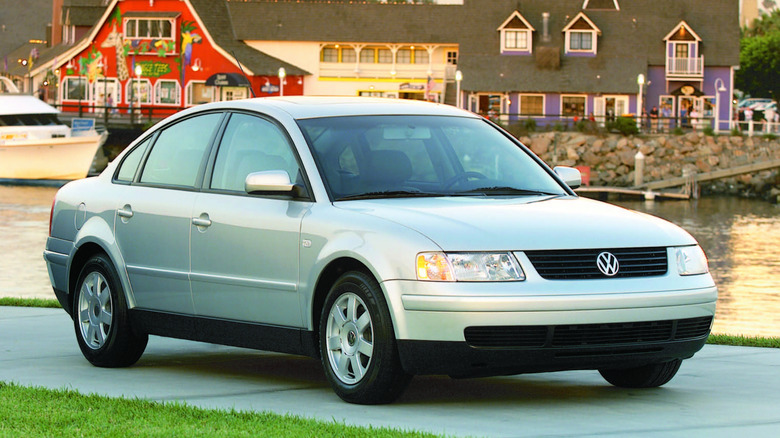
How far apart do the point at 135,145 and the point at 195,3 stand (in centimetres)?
7569

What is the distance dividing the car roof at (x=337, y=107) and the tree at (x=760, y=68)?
106669 mm

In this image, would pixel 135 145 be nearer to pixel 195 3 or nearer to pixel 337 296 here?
pixel 337 296

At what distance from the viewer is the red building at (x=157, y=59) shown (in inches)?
3246

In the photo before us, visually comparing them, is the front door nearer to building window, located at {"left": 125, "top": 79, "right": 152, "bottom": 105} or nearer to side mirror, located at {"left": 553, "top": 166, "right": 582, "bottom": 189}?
side mirror, located at {"left": 553, "top": 166, "right": 582, "bottom": 189}

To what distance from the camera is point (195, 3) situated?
3300 inches

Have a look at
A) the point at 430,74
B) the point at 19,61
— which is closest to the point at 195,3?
the point at 430,74

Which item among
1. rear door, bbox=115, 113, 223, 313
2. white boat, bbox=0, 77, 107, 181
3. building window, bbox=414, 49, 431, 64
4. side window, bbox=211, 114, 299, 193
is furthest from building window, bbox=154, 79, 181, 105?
side window, bbox=211, 114, 299, 193

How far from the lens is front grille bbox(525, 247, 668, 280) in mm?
7051

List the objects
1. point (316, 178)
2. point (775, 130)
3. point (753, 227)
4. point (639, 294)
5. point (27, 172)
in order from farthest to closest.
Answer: point (775, 130) < point (27, 172) < point (753, 227) < point (316, 178) < point (639, 294)

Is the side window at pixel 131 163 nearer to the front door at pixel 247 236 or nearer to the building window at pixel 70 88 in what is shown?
the front door at pixel 247 236

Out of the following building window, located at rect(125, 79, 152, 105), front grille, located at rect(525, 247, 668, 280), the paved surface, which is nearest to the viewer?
the paved surface

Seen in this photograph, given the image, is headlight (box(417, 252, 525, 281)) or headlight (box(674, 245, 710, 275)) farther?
headlight (box(674, 245, 710, 275))

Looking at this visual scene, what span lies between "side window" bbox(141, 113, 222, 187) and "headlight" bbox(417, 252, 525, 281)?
7.61ft

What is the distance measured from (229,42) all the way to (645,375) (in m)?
77.1
